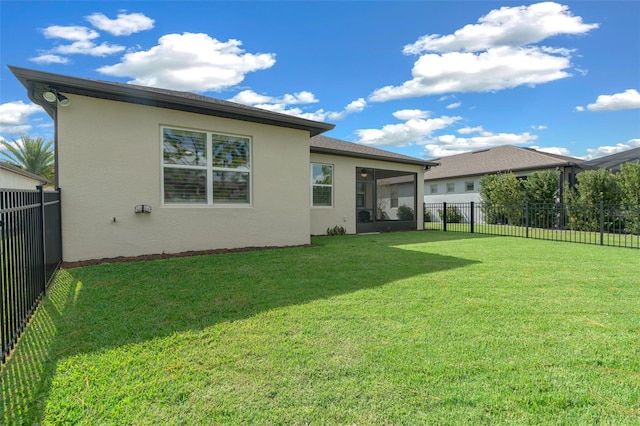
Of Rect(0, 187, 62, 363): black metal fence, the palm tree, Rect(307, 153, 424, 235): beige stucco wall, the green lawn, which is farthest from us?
the palm tree

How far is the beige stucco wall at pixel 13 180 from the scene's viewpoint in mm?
15945

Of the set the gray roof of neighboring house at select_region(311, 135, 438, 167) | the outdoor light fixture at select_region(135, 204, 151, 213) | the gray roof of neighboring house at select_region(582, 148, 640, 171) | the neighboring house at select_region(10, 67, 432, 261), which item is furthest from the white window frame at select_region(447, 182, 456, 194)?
the outdoor light fixture at select_region(135, 204, 151, 213)

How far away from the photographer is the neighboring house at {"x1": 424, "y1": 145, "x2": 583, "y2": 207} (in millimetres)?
16755

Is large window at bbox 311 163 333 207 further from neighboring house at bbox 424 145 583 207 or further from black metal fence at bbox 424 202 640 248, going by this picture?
neighboring house at bbox 424 145 583 207

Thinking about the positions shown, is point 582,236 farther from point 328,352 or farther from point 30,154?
point 30,154

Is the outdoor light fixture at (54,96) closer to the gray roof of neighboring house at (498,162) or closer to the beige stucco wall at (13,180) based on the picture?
the beige stucco wall at (13,180)

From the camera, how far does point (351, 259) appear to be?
6414mm

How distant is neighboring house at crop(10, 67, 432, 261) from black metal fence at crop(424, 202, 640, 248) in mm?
8695

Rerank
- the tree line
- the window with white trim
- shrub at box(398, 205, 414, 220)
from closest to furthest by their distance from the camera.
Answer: the tree line, shrub at box(398, 205, 414, 220), the window with white trim

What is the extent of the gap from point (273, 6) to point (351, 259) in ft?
26.9

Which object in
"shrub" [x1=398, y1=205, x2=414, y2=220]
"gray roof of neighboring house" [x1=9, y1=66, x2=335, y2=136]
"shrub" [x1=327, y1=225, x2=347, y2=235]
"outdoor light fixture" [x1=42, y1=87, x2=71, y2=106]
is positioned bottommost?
"shrub" [x1=327, y1=225, x2=347, y2=235]

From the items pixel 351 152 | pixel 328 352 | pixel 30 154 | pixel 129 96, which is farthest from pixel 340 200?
pixel 30 154

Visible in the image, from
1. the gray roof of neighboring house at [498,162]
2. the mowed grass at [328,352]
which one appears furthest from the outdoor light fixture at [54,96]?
the gray roof of neighboring house at [498,162]

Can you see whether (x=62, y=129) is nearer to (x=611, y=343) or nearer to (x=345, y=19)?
(x=611, y=343)
